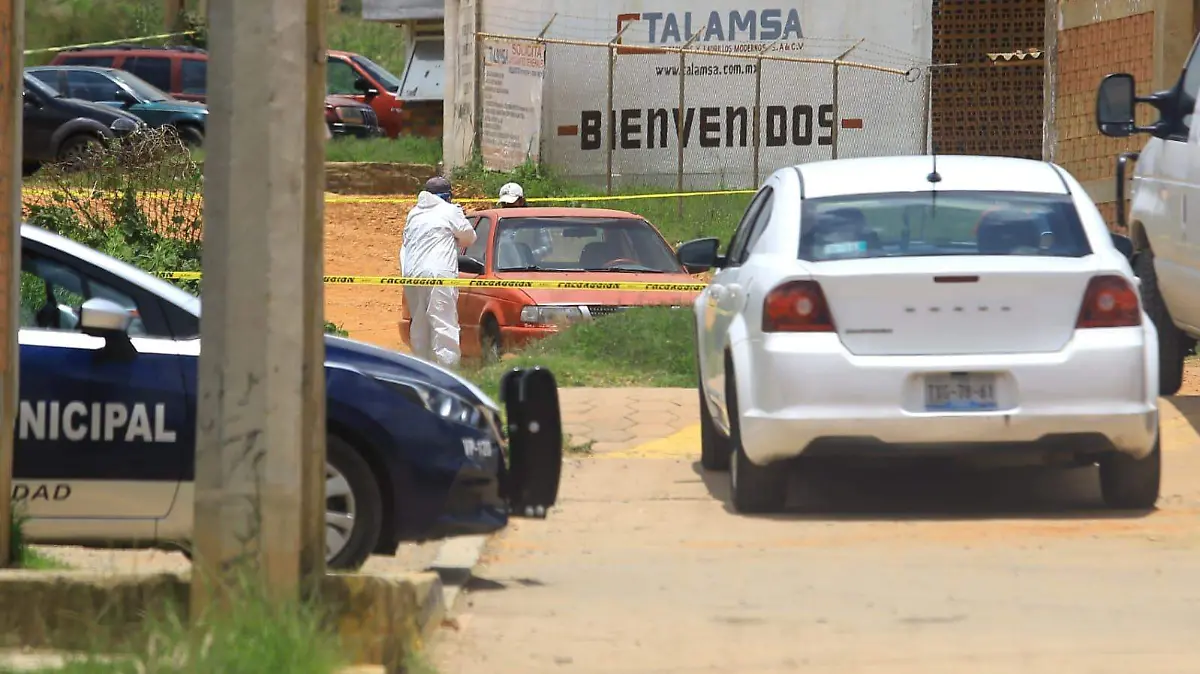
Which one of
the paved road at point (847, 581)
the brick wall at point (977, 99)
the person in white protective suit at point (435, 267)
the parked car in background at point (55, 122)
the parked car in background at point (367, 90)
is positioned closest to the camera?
the paved road at point (847, 581)

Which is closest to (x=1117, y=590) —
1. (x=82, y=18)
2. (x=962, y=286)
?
(x=962, y=286)

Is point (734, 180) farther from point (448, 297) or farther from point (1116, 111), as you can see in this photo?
point (1116, 111)

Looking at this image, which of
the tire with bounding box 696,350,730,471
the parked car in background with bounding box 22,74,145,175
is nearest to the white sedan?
the tire with bounding box 696,350,730,471

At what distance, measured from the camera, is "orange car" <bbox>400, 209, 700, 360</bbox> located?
15352mm

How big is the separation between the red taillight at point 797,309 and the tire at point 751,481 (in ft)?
1.63

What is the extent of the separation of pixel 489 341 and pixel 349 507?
8236mm

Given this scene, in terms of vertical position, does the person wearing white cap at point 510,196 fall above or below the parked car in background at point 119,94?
below

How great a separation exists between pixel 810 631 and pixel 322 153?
7.38ft

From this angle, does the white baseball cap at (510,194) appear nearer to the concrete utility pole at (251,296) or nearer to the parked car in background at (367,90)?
the concrete utility pole at (251,296)

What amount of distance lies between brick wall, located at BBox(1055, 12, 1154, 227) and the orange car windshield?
5385 millimetres

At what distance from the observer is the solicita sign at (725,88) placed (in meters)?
27.1

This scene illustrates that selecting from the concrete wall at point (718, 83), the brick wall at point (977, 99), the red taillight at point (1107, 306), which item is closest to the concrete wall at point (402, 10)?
the concrete wall at point (718, 83)

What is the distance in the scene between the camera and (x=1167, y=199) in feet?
37.9

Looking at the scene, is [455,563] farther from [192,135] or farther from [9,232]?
[192,135]
